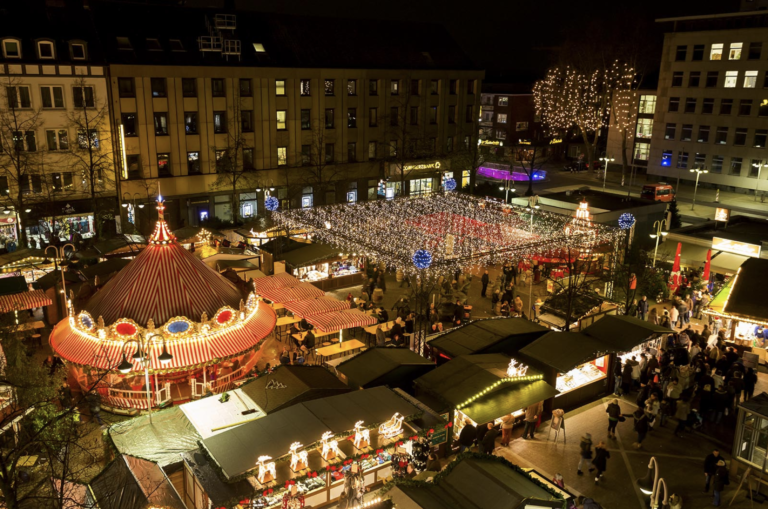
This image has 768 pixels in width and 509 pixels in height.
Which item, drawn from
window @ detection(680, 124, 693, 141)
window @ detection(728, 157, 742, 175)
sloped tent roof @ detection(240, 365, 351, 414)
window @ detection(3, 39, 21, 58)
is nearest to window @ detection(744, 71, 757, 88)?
window @ detection(680, 124, 693, 141)

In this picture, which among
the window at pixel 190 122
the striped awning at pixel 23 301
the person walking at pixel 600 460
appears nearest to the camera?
the person walking at pixel 600 460

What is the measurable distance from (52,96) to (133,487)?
2930 centimetres

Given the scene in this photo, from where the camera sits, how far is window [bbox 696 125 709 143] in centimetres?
5388

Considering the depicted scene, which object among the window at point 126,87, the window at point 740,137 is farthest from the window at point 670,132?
the window at point 126,87

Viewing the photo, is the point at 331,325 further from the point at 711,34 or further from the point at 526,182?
the point at 711,34

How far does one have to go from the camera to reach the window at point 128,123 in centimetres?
3600

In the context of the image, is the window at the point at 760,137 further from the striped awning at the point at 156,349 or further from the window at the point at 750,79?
the striped awning at the point at 156,349

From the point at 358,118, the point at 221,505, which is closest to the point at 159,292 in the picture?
the point at 221,505

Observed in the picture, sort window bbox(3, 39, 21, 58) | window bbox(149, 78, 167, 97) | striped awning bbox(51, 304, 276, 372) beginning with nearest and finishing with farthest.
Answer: striped awning bbox(51, 304, 276, 372) → window bbox(3, 39, 21, 58) → window bbox(149, 78, 167, 97)

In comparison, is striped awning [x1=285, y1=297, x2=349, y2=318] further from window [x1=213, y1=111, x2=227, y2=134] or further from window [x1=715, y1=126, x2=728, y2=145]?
window [x1=715, y1=126, x2=728, y2=145]

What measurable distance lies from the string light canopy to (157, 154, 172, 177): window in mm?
12944

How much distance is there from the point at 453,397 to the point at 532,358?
3.30 m

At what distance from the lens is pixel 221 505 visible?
37.1ft

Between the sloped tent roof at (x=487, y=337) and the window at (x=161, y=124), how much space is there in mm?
24904
